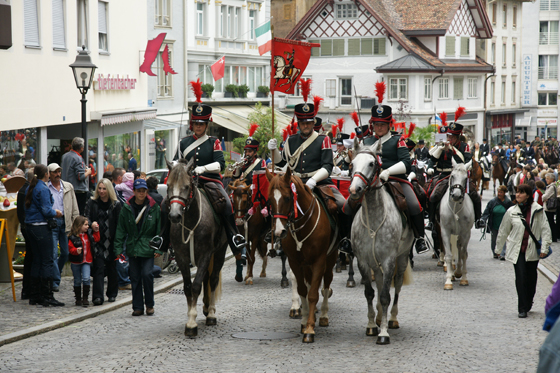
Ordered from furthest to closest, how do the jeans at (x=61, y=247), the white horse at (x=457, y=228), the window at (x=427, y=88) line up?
the window at (x=427, y=88), the white horse at (x=457, y=228), the jeans at (x=61, y=247)

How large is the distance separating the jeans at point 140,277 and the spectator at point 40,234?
4.58 feet

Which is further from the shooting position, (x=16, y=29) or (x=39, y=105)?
(x=39, y=105)

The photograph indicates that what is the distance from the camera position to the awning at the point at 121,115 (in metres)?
26.0

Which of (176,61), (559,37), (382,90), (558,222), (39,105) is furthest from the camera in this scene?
(559,37)

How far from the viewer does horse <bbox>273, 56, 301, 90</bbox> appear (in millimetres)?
13297

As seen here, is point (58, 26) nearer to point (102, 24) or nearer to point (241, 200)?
point (102, 24)

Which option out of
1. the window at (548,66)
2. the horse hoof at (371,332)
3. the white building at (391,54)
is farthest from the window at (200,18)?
the window at (548,66)

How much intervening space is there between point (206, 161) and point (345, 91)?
4796 cm

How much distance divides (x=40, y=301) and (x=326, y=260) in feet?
15.5

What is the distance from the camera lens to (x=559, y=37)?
250ft

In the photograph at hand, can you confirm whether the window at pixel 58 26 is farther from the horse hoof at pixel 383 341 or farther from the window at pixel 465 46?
the window at pixel 465 46

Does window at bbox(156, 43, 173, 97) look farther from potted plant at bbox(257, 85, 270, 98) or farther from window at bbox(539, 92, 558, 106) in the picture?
window at bbox(539, 92, 558, 106)

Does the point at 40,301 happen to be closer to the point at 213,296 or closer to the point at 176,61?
the point at 213,296

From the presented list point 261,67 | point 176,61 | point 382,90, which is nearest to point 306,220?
point 382,90
